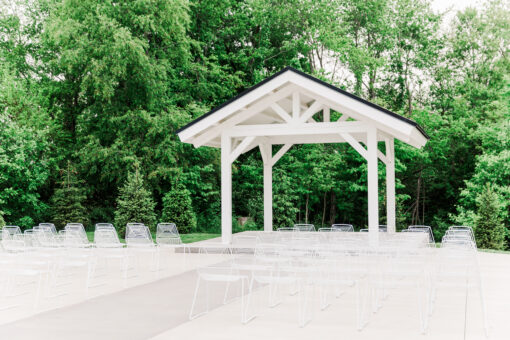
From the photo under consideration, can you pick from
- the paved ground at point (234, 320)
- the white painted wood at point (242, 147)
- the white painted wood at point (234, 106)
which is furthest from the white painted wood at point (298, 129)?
the paved ground at point (234, 320)

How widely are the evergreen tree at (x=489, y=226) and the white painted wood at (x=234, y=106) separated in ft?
27.4

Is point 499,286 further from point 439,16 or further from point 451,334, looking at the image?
point 439,16

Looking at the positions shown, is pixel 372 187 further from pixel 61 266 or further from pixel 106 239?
pixel 61 266

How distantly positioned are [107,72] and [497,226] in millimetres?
15967

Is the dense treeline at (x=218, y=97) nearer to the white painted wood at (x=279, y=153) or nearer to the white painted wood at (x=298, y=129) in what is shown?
the white painted wood at (x=279, y=153)

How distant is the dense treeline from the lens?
21562 mm

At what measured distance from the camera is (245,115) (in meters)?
13.7

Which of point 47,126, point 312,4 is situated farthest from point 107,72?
point 312,4

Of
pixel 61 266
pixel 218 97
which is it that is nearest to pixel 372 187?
pixel 61 266

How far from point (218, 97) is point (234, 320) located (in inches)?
805

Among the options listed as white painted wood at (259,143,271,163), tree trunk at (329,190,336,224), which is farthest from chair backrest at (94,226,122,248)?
tree trunk at (329,190,336,224)

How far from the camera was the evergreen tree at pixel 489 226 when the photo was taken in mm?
16250

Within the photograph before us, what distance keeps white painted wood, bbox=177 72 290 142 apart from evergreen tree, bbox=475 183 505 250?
27.4 feet

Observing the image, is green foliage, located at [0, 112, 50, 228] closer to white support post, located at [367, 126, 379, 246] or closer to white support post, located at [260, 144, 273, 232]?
white support post, located at [260, 144, 273, 232]
